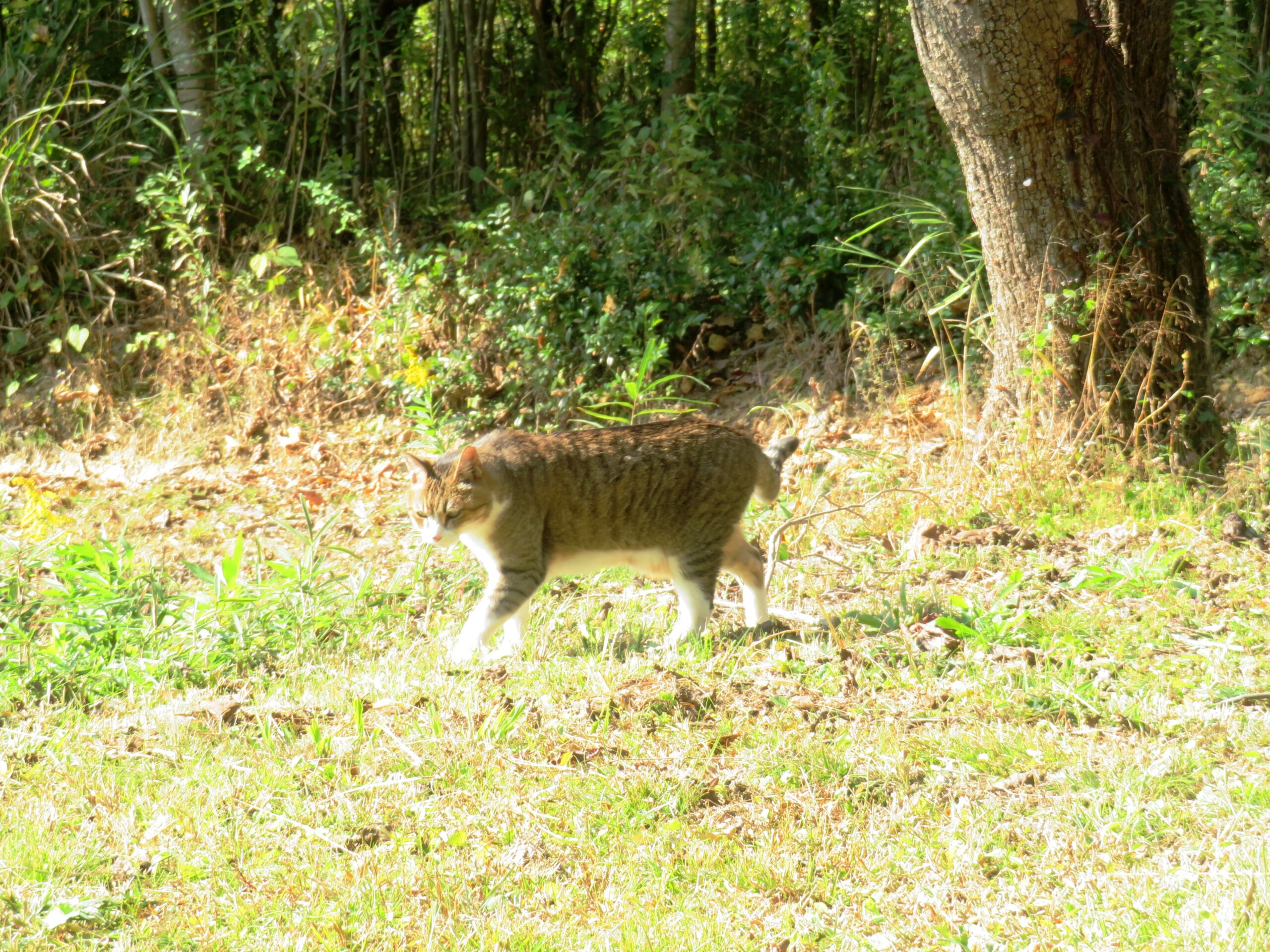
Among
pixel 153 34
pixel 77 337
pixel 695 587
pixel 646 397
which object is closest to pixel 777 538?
pixel 695 587

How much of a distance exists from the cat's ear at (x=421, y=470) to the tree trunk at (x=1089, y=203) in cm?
295

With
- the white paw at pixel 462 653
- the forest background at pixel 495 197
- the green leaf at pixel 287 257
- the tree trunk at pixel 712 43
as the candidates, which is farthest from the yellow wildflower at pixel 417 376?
the tree trunk at pixel 712 43

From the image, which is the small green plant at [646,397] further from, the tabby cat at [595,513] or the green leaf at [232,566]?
the green leaf at [232,566]

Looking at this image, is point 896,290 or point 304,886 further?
point 896,290

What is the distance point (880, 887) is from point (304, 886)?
4.83 feet

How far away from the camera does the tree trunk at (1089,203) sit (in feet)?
19.2

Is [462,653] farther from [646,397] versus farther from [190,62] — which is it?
[190,62]

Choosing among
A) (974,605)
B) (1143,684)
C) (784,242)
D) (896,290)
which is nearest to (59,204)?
(784,242)

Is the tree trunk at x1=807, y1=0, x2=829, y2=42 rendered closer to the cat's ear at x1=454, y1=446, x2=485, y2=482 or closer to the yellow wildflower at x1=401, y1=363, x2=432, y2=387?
the yellow wildflower at x1=401, y1=363, x2=432, y2=387

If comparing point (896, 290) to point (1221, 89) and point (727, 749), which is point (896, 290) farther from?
point (727, 749)

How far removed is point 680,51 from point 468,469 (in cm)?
566

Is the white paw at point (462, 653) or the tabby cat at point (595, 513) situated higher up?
the tabby cat at point (595, 513)

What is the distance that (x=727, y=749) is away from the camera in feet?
13.3

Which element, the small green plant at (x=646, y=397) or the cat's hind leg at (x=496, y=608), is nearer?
the cat's hind leg at (x=496, y=608)
